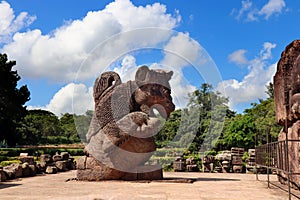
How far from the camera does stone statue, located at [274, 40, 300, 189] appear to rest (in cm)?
746

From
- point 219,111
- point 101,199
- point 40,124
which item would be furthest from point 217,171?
point 40,124

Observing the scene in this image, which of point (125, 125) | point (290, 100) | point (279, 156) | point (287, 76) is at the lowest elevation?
point (279, 156)

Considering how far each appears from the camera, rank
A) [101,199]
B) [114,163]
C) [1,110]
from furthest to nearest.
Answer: [1,110], [114,163], [101,199]

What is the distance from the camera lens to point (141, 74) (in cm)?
1015

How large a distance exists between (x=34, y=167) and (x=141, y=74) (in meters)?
5.95

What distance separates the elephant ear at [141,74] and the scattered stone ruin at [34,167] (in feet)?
16.2

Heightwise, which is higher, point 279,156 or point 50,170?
point 279,156

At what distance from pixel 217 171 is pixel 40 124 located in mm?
37838

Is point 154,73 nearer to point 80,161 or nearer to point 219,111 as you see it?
point 80,161

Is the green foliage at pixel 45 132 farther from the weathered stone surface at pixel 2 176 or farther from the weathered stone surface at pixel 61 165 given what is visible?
the weathered stone surface at pixel 2 176

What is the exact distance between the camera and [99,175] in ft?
31.8

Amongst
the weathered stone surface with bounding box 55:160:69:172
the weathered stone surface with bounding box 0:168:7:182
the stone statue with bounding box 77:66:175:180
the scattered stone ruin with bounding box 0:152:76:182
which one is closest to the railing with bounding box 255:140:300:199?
the stone statue with bounding box 77:66:175:180

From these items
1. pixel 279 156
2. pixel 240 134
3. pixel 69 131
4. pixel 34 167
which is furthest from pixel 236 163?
pixel 69 131

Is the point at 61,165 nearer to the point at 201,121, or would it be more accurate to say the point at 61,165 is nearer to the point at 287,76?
the point at 287,76
